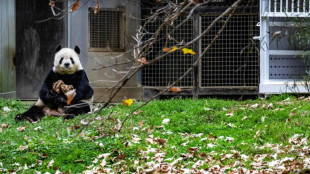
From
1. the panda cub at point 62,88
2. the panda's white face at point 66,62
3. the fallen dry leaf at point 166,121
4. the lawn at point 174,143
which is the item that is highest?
the panda's white face at point 66,62

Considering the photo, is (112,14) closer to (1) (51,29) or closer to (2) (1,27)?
(1) (51,29)

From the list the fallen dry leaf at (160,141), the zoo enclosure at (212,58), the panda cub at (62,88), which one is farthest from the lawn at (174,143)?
the zoo enclosure at (212,58)

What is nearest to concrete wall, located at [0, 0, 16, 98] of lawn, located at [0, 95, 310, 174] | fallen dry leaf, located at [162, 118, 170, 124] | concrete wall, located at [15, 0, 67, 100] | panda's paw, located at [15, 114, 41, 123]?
concrete wall, located at [15, 0, 67, 100]

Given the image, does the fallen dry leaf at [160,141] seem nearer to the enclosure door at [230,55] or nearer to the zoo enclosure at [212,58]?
the zoo enclosure at [212,58]

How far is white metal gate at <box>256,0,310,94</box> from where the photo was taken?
38.9 ft

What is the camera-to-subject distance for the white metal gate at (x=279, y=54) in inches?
467

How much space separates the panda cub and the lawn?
45 centimetres

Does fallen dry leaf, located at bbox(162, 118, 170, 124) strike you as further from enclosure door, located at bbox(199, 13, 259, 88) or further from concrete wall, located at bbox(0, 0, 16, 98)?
concrete wall, located at bbox(0, 0, 16, 98)

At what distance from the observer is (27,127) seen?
30.7ft

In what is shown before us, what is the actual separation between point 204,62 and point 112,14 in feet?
8.14

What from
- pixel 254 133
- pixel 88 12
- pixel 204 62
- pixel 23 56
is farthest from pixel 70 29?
pixel 254 133

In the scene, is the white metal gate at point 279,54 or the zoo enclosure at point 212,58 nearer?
the white metal gate at point 279,54

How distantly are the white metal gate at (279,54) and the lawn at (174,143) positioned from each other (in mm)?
1908

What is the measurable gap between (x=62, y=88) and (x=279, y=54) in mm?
4896
